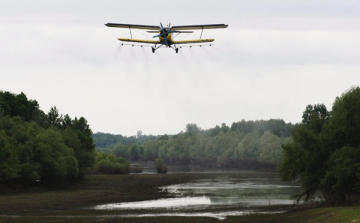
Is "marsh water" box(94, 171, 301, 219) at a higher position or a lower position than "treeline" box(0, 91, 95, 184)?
lower

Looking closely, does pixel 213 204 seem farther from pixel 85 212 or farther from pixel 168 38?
pixel 168 38

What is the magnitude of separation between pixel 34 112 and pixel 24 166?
157 feet

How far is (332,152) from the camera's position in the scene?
6228 cm

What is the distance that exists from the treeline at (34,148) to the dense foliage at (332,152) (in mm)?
44535

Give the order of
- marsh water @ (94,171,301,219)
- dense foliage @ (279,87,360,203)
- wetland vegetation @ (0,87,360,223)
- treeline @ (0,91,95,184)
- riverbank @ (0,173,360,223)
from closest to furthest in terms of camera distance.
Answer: riverbank @ (0,173,360,223) < wetland vegetation @ (0,87,360,223) < dense foliage @ (279,87,360,203) < marsh water @ (94,171,301,219) < treeline @ (0,91,95,184)

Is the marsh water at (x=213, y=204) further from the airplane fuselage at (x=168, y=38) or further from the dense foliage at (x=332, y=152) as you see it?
the airplane fuselage at (x=168, y=38)

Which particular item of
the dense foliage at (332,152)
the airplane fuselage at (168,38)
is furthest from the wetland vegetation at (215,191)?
the airplane fuselage at (168,38)

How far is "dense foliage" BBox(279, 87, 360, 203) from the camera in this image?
58.8 m

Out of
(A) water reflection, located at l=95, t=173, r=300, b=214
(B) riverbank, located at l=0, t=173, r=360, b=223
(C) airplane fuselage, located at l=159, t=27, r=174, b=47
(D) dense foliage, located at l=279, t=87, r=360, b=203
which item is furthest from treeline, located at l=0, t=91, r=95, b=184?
(D) dense foliage, located at l=279, t=87, r=360, b=203

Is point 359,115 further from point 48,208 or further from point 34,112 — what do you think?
point 34,112

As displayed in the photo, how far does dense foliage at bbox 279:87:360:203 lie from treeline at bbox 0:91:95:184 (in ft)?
146

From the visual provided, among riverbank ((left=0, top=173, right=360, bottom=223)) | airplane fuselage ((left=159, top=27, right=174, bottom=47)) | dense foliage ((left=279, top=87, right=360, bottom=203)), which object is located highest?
airplane fuselage ((left=159, top=27, right=174, bottom=47))

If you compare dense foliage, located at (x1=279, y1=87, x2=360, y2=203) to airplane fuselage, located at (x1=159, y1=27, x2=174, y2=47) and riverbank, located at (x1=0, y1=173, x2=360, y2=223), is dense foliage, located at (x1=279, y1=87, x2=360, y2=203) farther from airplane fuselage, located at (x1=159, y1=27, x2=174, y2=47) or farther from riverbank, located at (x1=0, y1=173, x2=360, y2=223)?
airplane fuselage, located at (x1=159, y1=27, x2=174, y2=47)

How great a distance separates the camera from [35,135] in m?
105
